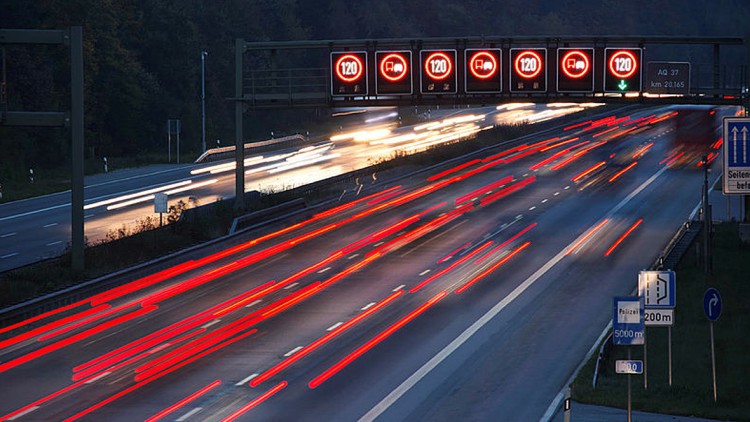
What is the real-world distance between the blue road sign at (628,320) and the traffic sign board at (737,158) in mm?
5169

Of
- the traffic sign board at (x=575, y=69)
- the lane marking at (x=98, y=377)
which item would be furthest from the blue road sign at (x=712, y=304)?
the traffic sign board at (x=575, y=69)

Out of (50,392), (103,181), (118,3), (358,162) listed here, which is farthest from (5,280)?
(118,3)

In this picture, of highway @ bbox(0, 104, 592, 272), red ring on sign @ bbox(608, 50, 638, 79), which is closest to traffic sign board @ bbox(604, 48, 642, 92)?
red ring on sign @ bbox(608, 50, 638, 79)

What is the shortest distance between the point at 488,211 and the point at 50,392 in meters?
32.9

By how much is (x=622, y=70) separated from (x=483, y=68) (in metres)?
5.60

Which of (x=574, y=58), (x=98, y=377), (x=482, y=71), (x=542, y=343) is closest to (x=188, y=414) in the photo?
(x=98, y=377)

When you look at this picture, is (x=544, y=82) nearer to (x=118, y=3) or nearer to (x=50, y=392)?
(x=50, y=392)

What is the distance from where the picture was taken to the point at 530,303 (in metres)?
36.5

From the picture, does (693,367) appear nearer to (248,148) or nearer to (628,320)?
(628,320)

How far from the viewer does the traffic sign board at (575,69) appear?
4800 cm

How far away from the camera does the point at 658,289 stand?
2536 centimetres

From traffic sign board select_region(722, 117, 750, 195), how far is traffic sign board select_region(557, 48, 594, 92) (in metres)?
21.1

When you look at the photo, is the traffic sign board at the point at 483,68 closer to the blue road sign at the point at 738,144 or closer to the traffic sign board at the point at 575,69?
the traffic sign board at the point at 575,69

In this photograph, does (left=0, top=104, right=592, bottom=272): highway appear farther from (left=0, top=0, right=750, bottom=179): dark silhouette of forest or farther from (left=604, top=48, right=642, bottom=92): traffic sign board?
(left=604, top=48, right=642, bottom=92): traffic sign board
